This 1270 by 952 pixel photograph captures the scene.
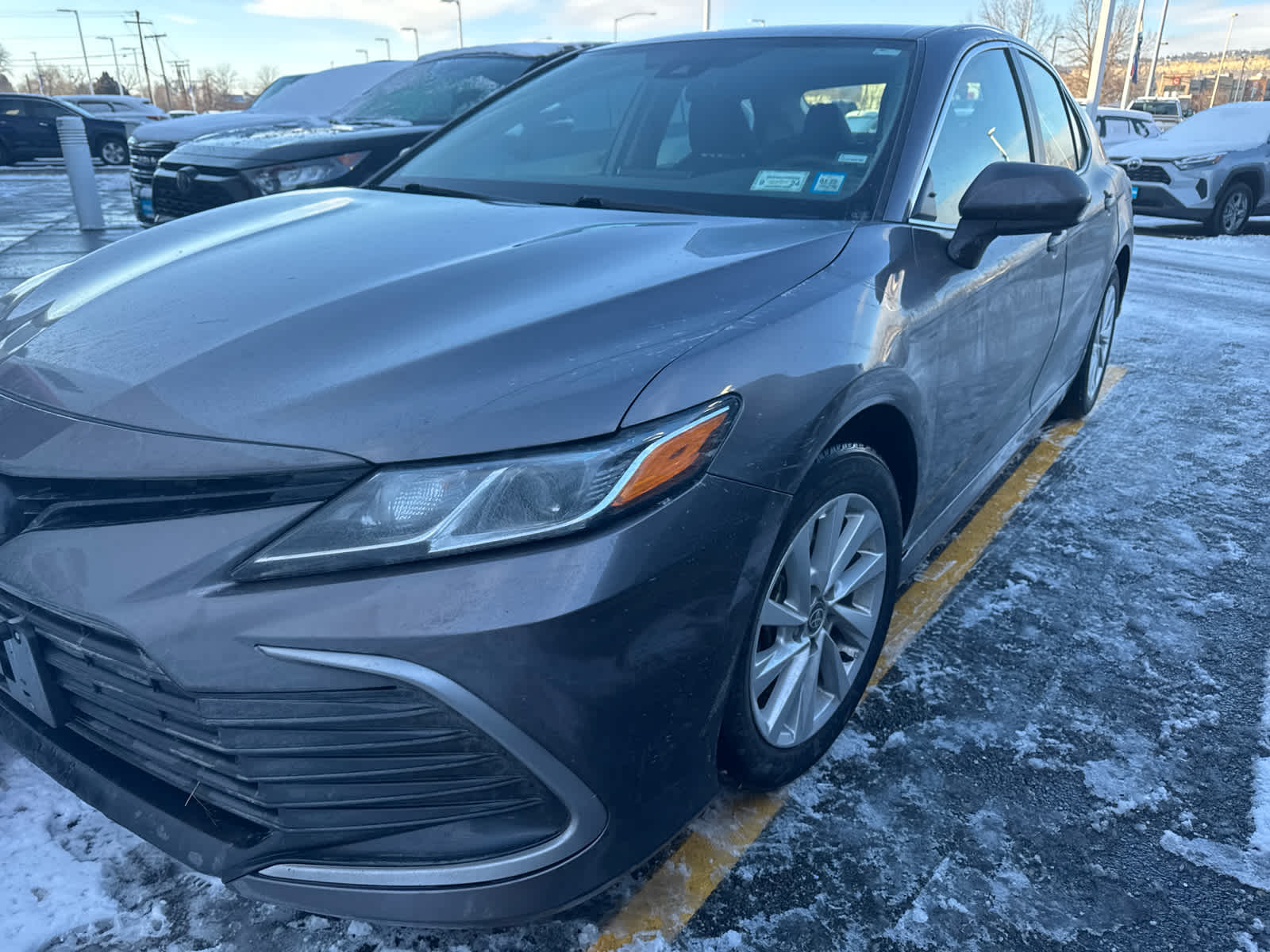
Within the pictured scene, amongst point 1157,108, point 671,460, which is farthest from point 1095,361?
point 1157,108

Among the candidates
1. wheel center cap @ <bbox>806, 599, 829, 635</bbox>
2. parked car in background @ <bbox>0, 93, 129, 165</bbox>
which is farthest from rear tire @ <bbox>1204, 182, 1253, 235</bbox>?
parked car in background @ <bbox>0, 93, 129, 165</bbox>

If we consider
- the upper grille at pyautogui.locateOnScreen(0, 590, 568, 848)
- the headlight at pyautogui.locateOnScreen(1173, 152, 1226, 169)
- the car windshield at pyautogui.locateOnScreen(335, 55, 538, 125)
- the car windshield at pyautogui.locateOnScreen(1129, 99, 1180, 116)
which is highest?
the car windshield at pyautogui.locateOnScreen(335, 55, 538, 125)

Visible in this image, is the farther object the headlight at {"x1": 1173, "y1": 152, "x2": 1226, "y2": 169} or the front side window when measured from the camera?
the headlight at {"x1": 1173, "y1": 152, "x2": 1226, "y2": 169}

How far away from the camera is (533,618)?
1256 millimetres

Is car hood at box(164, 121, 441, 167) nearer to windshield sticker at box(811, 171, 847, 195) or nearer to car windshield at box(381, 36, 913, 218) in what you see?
car windshield at box(381, 36, 913, 218)

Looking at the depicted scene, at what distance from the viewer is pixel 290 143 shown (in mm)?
5426

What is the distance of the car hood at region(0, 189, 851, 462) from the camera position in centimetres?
136

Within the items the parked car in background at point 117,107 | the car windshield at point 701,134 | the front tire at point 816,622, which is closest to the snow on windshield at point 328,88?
the car windshield at point 701,134

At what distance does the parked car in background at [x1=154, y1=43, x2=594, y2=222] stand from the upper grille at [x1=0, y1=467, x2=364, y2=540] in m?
3.68

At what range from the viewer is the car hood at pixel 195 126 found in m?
7.09

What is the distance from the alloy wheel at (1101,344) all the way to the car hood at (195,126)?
18.7 ft

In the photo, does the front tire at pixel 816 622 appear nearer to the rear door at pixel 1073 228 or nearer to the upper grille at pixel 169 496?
the upper grille at pixel 169 496

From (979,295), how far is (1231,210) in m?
11.4

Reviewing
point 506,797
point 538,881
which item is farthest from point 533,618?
point 538,881
